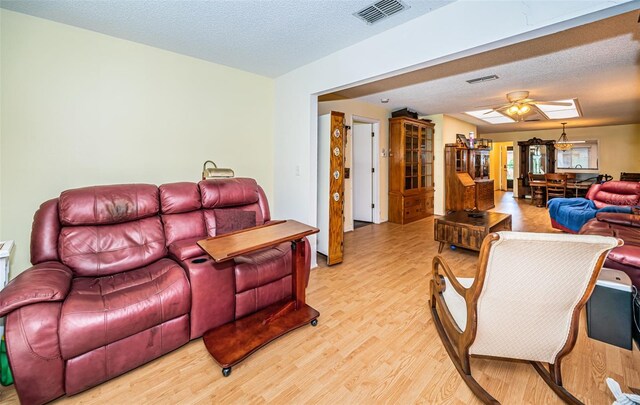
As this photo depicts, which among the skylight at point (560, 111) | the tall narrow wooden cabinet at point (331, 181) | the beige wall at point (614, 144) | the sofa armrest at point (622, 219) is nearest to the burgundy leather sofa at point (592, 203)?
the sofa armrest at point (622, 219)

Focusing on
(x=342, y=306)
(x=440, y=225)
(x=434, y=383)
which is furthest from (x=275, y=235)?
(x=440, y=225)

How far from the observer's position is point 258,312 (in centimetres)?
230

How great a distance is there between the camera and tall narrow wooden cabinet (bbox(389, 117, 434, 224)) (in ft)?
19.3

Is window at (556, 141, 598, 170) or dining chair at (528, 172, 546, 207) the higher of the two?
window at (556, 141, 598, 170)

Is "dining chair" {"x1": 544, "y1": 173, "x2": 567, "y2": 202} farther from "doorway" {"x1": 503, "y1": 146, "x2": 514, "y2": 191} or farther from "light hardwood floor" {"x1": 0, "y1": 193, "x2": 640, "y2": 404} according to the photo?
"light hardwood floor" {"x1": 0, "y1": 193, "x2": 640, "y2": 404}

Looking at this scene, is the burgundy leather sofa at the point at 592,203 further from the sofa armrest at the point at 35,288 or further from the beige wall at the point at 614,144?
the sofa armrest at the point at 35,288

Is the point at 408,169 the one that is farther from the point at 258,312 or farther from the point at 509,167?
the point at 509,167

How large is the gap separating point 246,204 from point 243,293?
3.47 feet

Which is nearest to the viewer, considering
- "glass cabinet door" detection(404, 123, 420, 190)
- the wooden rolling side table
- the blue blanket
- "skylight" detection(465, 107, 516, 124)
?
the wooden rolling side table

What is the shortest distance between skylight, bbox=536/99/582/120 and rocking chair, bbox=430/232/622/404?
222 inches

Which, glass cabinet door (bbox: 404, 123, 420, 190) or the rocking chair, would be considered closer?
the rocking chair

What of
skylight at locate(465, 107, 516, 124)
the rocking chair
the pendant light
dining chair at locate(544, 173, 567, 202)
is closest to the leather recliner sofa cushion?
the rocking chair

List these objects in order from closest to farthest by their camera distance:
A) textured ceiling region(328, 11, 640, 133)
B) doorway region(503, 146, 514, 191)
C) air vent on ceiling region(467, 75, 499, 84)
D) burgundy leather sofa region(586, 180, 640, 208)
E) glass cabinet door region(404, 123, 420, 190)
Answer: textured ceiling region(328, 11, 640, 133) < air vent on ceiling region(467, 75, 499, 84) < burgundy leather sofa region(586, 180, 640, 208) < glass cabinet door region(404, 123, 420, 190) < doorway region(503, 146, 514, 191)

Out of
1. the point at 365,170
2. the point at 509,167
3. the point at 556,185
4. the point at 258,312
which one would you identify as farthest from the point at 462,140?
the point at 509,167
